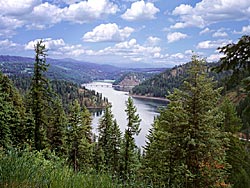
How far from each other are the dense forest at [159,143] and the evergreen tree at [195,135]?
0.05m

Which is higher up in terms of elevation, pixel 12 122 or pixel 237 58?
pixel 237 58

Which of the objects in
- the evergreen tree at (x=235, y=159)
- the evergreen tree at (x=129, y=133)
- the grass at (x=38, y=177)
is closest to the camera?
the grass at (x=38, y=177)

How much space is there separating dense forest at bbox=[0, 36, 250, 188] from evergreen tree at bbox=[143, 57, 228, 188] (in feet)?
0.15

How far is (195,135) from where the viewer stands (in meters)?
15.0

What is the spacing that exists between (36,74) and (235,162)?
59.2 ft

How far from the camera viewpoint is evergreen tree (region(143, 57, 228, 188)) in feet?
48.6

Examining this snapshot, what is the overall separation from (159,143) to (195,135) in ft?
14.2

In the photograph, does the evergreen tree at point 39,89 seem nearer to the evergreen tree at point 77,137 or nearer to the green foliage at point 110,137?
the evergreen tree at point 77,137

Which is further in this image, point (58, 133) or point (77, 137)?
point (58, 133)

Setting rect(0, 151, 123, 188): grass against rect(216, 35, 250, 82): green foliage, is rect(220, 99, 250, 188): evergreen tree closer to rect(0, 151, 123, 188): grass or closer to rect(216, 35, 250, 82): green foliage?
rect(216, 35, 250, 82): green foliage

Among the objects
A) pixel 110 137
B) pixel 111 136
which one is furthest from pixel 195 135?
pixel 110 137

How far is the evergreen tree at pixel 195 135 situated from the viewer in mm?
14828

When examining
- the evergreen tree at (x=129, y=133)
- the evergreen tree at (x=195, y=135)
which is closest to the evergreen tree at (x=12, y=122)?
the evergreen tree at (x=129, y=133)

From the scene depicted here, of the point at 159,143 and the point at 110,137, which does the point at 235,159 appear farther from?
the point at 110,137
